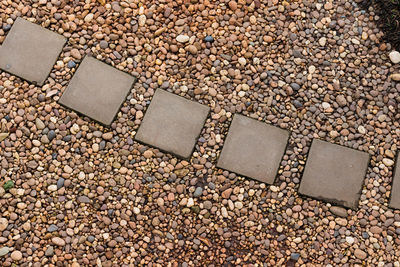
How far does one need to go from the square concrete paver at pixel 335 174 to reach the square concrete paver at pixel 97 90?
123 cm

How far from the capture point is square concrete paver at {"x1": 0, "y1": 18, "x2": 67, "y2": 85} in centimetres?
275

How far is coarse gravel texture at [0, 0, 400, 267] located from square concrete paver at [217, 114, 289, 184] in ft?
0.16

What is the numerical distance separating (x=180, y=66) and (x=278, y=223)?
1147 mm

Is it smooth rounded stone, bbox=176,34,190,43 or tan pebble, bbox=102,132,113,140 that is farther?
smooth rounded stone, bbox=176,34,190,43

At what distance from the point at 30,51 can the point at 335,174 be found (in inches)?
80.8

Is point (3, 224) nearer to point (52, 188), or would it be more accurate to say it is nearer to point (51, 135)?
point (52, 188)

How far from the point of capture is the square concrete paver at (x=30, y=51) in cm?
275

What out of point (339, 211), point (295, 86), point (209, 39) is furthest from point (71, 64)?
point (339, 211)

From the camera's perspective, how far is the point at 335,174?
8.58ft

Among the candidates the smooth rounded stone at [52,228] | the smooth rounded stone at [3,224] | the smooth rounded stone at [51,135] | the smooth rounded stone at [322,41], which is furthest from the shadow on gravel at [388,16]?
the smooth rounded stone at [3,224]

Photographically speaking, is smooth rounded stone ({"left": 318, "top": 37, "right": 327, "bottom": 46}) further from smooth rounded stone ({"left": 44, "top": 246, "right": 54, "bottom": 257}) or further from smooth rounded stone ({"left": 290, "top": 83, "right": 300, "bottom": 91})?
smooth rounded stone ({"left": 44, "top": 246, "right": 54, "bottom": 257})

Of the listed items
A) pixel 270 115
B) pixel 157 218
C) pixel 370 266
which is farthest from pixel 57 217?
pixel 370 266

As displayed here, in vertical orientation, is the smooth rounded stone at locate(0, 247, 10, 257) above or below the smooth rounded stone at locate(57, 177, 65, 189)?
below

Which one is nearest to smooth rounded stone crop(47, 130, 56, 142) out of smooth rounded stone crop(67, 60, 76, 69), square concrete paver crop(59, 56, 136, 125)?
square concrete paver crop(59, 56, 136, 125)
